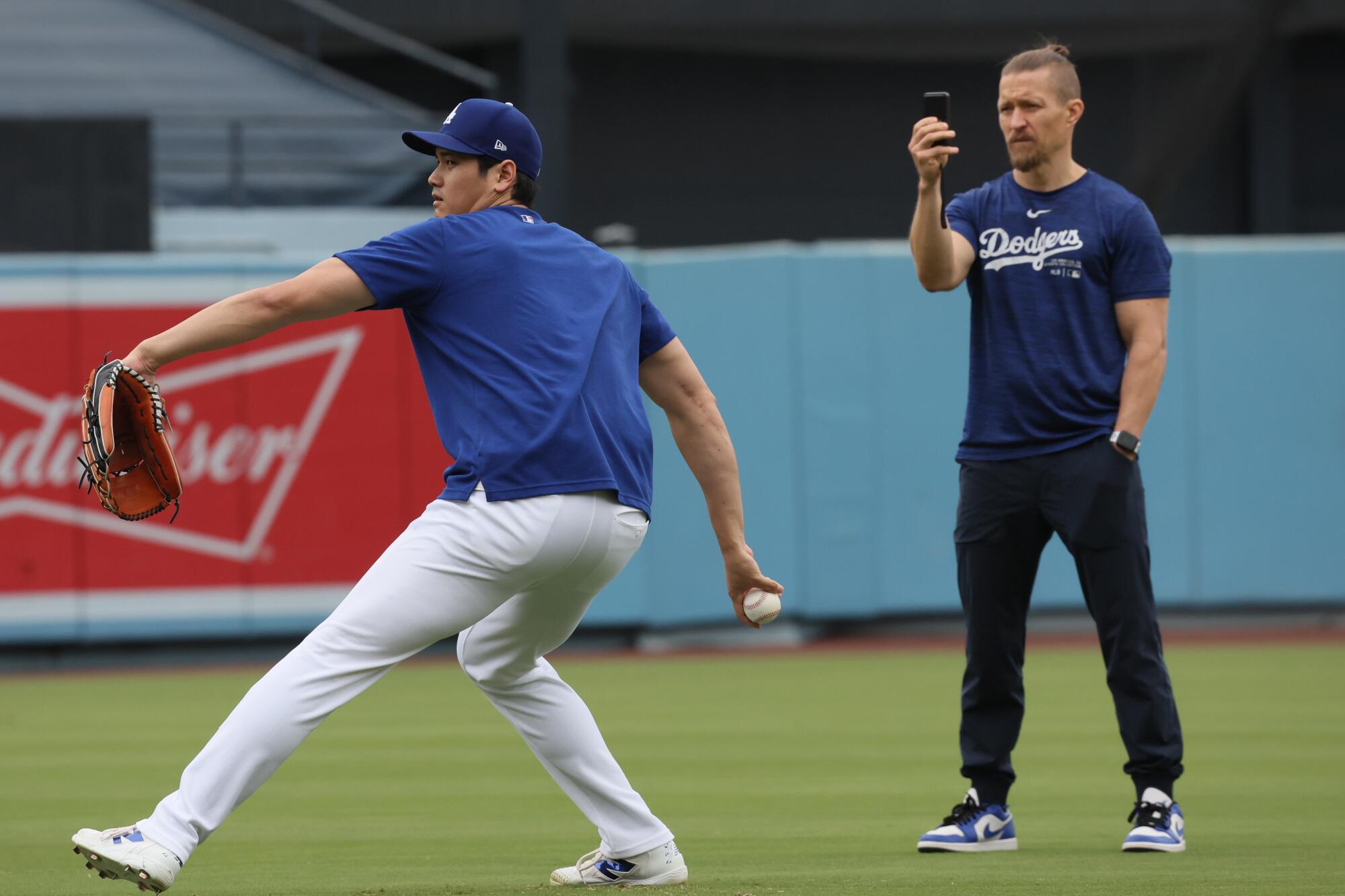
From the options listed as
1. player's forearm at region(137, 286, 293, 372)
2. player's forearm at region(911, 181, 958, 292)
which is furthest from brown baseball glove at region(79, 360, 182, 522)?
player's forearm at region(911, 181, 958, 292)

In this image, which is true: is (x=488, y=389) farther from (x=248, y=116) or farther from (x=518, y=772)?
(x=248, y=116)

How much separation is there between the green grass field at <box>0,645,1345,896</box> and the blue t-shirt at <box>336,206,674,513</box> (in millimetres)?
1142

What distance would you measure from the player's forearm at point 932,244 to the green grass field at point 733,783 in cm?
172

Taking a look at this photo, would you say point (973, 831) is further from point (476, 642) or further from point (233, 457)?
point (233, 457)

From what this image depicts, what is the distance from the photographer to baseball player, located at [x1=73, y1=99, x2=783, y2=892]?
157 inches

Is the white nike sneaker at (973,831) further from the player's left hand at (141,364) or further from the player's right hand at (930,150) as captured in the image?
the player's left hand at (141,364)

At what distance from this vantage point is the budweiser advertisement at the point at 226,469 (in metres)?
12.7

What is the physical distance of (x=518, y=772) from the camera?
293 inches

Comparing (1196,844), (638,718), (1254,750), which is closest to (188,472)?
(638,718)

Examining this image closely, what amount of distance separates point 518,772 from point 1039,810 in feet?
7.42

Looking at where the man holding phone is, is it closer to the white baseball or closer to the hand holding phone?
the hand holding phone

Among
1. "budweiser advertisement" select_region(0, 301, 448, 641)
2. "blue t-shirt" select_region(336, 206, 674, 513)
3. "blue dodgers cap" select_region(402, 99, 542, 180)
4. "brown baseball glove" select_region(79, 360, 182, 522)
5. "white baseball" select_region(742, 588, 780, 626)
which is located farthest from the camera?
"budweiser advertisement" select_region(0, 301, 448, 641)

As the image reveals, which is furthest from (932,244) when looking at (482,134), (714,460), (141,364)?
(141,364)

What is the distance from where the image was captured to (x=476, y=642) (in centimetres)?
→ 450
